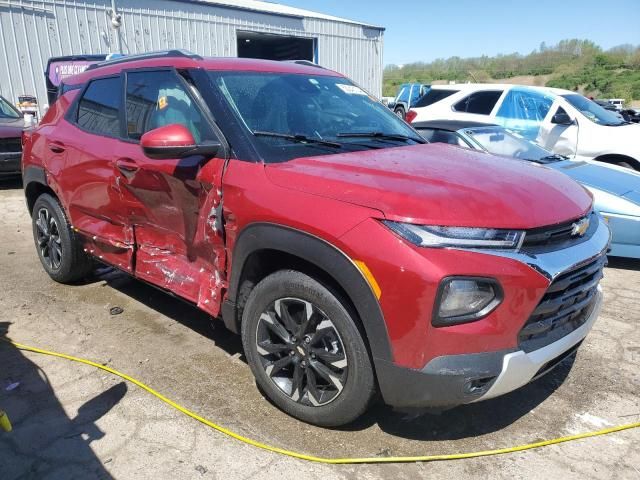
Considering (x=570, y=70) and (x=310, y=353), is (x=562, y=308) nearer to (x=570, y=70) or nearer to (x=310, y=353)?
(x=310, y=353)

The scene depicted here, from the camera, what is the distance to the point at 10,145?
354 inches

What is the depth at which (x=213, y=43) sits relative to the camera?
16359 mm

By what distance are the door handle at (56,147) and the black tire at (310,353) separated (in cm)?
239

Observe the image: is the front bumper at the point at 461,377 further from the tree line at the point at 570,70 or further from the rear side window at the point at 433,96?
the tree line at the point at 570,70

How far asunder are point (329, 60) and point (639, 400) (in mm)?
18972

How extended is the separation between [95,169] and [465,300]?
283 cm

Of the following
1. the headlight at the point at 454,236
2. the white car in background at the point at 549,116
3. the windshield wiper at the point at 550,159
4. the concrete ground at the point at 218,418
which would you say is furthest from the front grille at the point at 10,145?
the headlight at the point at 454,236

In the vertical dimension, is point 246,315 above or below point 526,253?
below

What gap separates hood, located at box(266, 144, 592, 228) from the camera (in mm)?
2150

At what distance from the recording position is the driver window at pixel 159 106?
3.02 meters

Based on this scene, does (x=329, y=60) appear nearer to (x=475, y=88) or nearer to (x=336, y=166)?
(x=475, y=88)

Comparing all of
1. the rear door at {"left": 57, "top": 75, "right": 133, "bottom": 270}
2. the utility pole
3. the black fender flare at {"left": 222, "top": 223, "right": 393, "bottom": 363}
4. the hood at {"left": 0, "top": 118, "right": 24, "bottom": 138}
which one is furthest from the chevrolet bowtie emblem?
the utility pole

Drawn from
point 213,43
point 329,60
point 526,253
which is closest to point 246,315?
point 526,253

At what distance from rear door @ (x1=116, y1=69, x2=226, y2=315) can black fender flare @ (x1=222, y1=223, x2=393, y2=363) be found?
1.41ft
